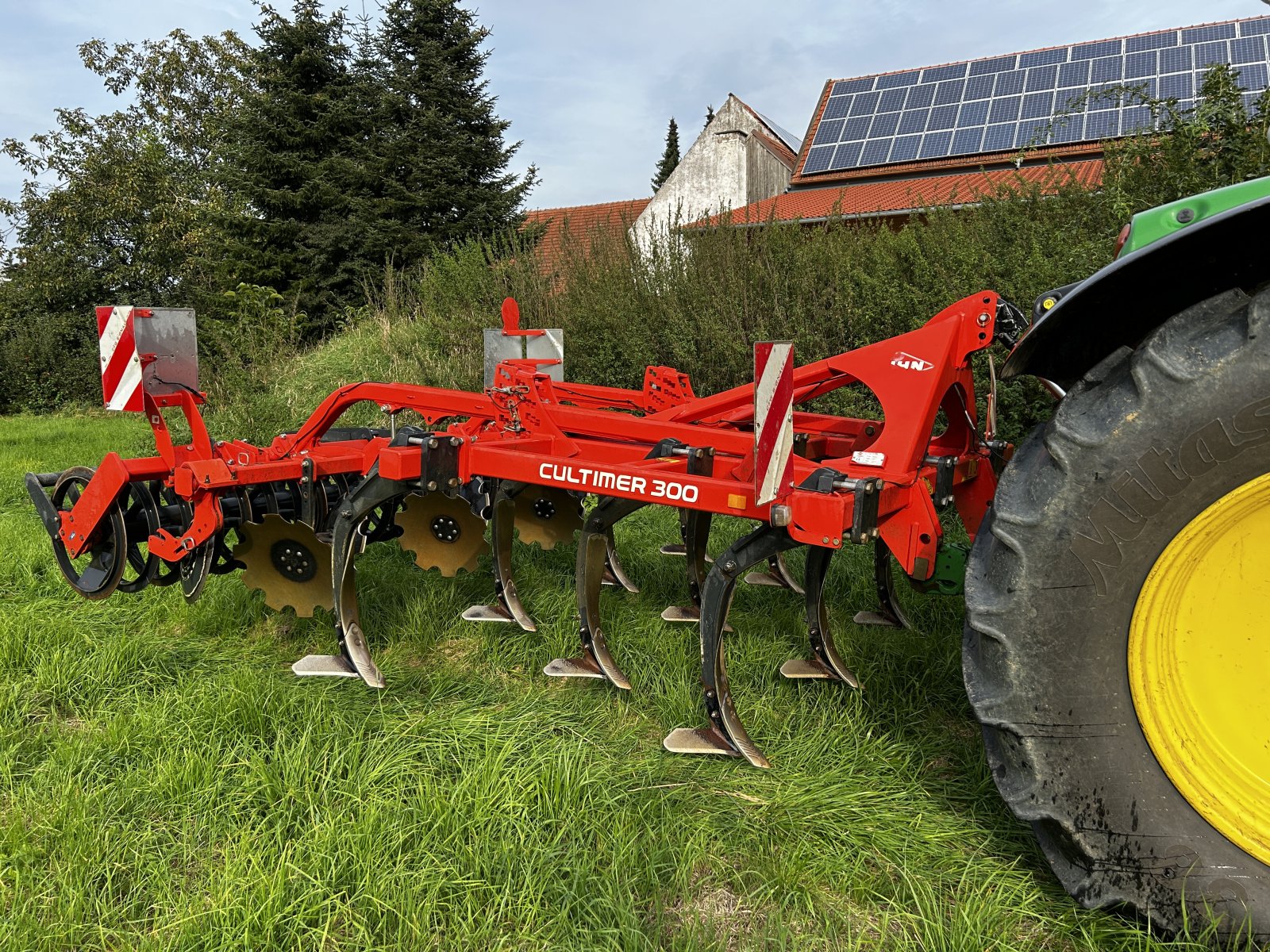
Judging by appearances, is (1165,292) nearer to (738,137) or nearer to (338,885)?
(338,885)

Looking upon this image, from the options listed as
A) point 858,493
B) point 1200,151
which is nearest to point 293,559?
point 858,493

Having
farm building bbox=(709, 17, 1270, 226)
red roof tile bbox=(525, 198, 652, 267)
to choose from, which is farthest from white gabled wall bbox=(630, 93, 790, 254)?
farm building bbox=(709, 17, 1270, 226)

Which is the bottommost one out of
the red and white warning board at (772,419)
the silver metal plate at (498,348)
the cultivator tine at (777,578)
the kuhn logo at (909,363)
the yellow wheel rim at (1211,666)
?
the cultivator tine at (777,578)

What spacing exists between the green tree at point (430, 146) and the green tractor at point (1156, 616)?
49.6 feet

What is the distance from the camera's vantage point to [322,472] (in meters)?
3.27

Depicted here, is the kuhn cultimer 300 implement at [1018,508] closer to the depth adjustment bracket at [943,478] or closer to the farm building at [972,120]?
the depth adjustment bracket at [943,478]

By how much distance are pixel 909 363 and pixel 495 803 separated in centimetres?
166

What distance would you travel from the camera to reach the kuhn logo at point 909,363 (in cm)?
226

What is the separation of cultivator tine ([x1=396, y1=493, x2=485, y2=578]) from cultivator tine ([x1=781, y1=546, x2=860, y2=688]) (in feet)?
5.00

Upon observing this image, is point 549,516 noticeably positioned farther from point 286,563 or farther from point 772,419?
point 772,419

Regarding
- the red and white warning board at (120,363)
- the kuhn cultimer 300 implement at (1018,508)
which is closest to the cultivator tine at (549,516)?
the kuhn cultimer 300 implement at (1018,508)

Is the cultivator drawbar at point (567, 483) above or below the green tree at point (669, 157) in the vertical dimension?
below

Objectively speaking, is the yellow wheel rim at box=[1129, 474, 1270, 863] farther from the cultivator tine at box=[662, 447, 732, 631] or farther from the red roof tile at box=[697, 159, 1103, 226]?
the red roof tile at box=[697, 159, 1103, 226]

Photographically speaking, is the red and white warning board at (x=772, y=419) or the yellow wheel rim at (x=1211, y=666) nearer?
the yellow wheel rim at (x=1211, y=666)
